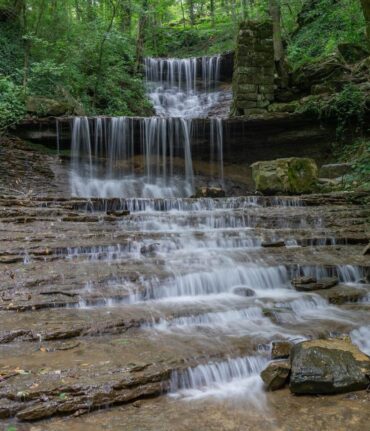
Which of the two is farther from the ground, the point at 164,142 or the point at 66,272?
the point at 164,142

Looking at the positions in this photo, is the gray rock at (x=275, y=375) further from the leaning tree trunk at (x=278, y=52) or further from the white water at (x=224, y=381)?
the leaning tree trunk at (x=278, y=52)

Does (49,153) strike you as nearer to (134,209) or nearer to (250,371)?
(134,209)

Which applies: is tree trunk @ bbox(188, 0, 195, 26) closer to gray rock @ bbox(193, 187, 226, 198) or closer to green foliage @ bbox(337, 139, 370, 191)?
green foliage @ bbox(337, 139, 370, 191)

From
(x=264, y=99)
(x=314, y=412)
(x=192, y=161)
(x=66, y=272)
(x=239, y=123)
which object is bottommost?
(x=314, y=412)

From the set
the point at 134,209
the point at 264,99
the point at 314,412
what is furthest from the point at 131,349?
the point at 264,99

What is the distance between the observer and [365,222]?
848 centimetres

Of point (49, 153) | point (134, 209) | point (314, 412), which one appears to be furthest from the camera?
point (49, 153)

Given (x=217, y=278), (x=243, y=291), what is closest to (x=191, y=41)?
(x=217, y=278)

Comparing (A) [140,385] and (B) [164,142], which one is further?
(B) [164,142]

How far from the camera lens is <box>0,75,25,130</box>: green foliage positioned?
461 inches

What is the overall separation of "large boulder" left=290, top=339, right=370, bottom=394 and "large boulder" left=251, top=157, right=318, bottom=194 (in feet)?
25.6

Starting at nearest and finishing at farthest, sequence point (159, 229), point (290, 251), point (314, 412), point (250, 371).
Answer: point (314, 412), point (250, 371), point (290, 251), point (159, 229)

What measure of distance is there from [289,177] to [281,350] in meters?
→ 7.79

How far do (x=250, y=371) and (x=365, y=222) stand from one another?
546cm
